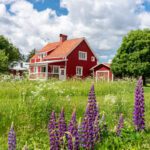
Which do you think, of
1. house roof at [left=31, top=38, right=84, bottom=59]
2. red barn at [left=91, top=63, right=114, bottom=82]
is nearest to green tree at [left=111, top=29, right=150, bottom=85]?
red barn at [left=91, top=63, right=114, bottom=82]

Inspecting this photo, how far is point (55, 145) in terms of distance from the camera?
241 centimetres

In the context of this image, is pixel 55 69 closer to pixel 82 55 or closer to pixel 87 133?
pixel 82 55

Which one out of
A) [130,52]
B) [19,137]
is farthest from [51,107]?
[130,52]

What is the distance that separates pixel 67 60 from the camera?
2958 centimetres

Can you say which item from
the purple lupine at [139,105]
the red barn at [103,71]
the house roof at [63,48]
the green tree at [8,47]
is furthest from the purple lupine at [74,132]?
the green tree at [8,47]

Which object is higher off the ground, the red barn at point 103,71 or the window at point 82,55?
the window at point 82,55

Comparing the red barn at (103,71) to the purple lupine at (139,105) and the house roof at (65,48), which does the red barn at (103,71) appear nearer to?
the house roof at (65,48)

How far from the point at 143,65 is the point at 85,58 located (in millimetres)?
11008

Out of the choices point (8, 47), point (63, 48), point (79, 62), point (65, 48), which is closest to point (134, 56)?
point (79, 62)

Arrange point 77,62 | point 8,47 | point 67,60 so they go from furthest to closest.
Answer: point 8,47 → point 77,62 → point 67,60

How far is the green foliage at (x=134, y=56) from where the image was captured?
2566 centimetres

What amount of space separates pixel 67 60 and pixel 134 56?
10852 millimetres

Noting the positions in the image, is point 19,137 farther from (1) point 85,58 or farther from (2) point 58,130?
(1) point 85,58

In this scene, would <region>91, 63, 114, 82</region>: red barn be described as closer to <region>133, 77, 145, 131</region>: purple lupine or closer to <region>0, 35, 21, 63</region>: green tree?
<region>0, 35, 21, 63</region>: green tree
